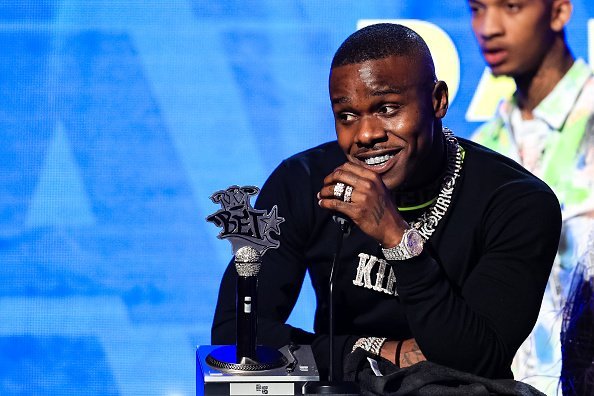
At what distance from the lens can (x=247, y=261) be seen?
2285 mm

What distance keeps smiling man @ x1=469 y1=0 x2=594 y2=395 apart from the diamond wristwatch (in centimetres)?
183

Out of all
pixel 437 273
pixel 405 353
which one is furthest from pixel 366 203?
pixel 405 353

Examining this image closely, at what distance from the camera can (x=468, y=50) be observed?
438 centimetres

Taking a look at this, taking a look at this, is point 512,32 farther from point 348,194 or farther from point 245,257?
point 245,257

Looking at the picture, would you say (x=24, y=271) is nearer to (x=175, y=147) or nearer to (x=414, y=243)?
(x=175, y=147)

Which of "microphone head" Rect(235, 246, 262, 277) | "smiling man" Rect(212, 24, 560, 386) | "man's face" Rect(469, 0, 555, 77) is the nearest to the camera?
"microphone head" Rect(235, 246, 262, 277)

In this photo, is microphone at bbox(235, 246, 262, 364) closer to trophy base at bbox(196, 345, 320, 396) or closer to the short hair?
trophy base at bbox(196, 345, 320, 396)

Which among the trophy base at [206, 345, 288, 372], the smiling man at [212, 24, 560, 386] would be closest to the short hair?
the smiling man at [212, 24, 560, 386]

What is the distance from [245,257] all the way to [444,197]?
914 mm

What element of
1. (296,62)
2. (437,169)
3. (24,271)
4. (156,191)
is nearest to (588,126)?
(296,62)

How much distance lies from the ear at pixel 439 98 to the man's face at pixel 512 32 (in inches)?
58.5

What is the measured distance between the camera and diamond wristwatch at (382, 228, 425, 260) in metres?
2.60

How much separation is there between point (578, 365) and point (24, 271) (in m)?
2.28

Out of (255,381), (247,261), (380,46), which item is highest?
(380,46)
